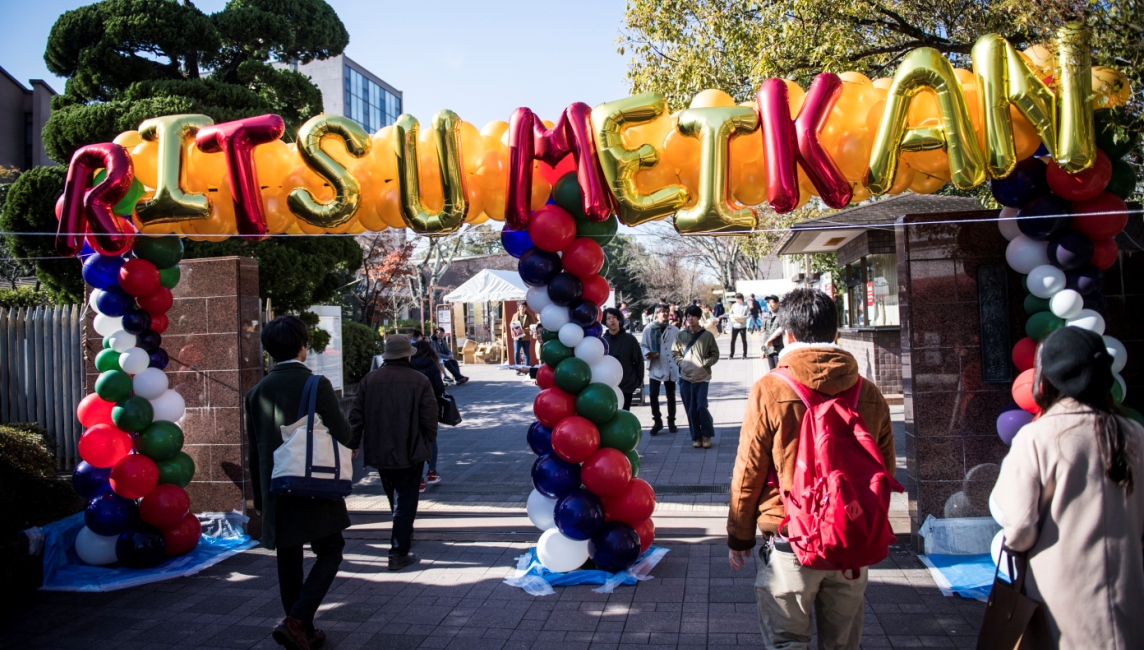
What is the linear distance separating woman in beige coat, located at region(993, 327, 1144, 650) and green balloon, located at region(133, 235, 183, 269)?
5575 mm

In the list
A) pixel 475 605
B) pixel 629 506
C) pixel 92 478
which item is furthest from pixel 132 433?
pixel 629 506

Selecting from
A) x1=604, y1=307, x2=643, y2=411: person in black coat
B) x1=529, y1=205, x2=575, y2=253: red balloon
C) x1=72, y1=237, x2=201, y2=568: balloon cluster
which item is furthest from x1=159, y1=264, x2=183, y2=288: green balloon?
x1=604, y1=307, x2=643, y2=411: person in black coat

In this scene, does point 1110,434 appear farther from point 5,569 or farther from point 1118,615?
point 5,569

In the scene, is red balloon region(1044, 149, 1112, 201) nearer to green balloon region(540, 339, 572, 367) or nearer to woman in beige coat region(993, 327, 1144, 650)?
woman in beige coat region(993, 327, 1144, 650)

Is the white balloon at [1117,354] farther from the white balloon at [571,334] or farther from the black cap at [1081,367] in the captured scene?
the white balloon at [571,334]

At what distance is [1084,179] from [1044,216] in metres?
0.28

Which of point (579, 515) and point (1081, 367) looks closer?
point (1081, 367)

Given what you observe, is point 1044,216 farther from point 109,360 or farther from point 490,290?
point 490,290

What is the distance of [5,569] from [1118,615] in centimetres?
613

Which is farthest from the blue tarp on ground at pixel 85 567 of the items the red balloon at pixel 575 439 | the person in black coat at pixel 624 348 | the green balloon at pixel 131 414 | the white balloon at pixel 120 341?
the person in black coat at pixel 624 348

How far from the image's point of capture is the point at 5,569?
522 cm

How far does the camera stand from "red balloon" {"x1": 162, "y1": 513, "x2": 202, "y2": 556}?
5.91 m

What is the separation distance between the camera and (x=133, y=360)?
585 cm

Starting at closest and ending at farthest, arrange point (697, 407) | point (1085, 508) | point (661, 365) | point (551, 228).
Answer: point (1085, 508) < point (551, 228) < point (697, 407) < point (661, 365)
